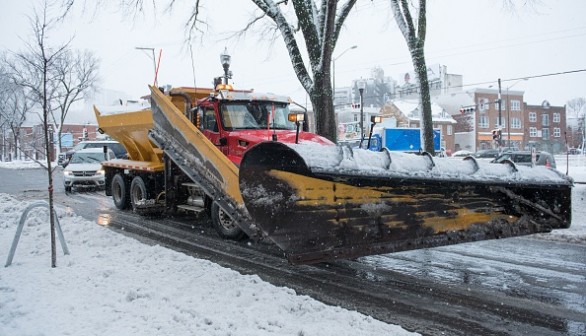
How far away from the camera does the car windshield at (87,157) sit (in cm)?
1780

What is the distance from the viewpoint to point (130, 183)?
12.1 m

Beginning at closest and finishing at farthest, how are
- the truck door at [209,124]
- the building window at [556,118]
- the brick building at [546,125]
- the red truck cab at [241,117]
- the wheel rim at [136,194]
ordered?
1. the red truck cab at [241,117]
2. the truck door at [209,124]
3. the wheel rim at [136,194]
4. the brick building at [546,125]
5. the building window at [556,118]

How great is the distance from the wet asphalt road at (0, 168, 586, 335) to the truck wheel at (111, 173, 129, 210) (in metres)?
7.25

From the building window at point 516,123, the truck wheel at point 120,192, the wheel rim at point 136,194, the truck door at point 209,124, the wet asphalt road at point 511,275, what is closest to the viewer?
the wet asphalt road at point 511,275

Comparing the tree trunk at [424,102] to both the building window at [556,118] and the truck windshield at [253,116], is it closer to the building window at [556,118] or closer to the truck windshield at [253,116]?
the truck windshield at [253,116]

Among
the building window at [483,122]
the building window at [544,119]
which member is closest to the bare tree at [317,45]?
the building window at [483,122]

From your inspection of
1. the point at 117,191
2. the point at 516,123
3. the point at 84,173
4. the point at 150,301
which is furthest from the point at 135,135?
the point at 516,123

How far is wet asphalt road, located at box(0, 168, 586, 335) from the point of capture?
15.2ft

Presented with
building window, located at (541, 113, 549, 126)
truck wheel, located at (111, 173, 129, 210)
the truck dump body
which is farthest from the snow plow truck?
building window, located at (541, 113, 549, 126)

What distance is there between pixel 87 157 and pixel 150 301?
14.9m

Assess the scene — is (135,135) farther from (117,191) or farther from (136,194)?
(117,191)

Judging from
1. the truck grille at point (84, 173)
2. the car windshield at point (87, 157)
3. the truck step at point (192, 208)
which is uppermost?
the car windshield at point (87, 157)

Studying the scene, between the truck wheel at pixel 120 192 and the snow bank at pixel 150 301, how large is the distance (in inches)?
203

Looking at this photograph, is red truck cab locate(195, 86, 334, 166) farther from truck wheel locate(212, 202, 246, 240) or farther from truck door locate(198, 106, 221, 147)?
truck wheel locate(212, 202, 246, 240)
